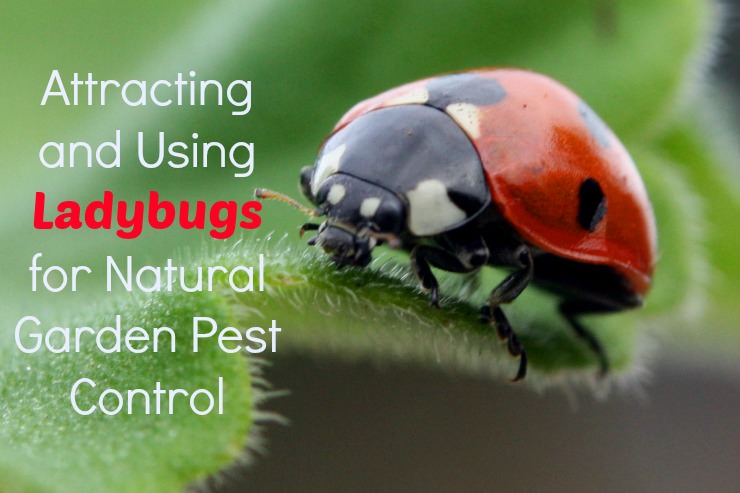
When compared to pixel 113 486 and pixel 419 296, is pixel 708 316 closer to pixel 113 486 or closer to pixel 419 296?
pixel 419 296

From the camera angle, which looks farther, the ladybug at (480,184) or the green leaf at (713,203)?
the green leaf at (713,203)

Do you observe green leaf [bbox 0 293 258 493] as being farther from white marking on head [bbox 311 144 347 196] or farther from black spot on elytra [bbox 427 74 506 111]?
black spot on elytra [bbox 427 74 506 111]

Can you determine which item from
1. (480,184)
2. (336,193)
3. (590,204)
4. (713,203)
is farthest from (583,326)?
(713,203)

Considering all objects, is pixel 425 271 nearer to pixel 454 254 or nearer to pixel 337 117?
pixel 454 254

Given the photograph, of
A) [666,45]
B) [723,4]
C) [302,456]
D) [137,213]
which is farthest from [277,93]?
[302,456]

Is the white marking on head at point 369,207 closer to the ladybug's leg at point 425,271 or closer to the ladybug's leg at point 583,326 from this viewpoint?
the ladybug's leg at point 425,271

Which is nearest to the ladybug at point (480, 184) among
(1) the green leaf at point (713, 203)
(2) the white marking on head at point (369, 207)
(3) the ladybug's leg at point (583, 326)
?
(2) the white marking on head at point (369, 207)
